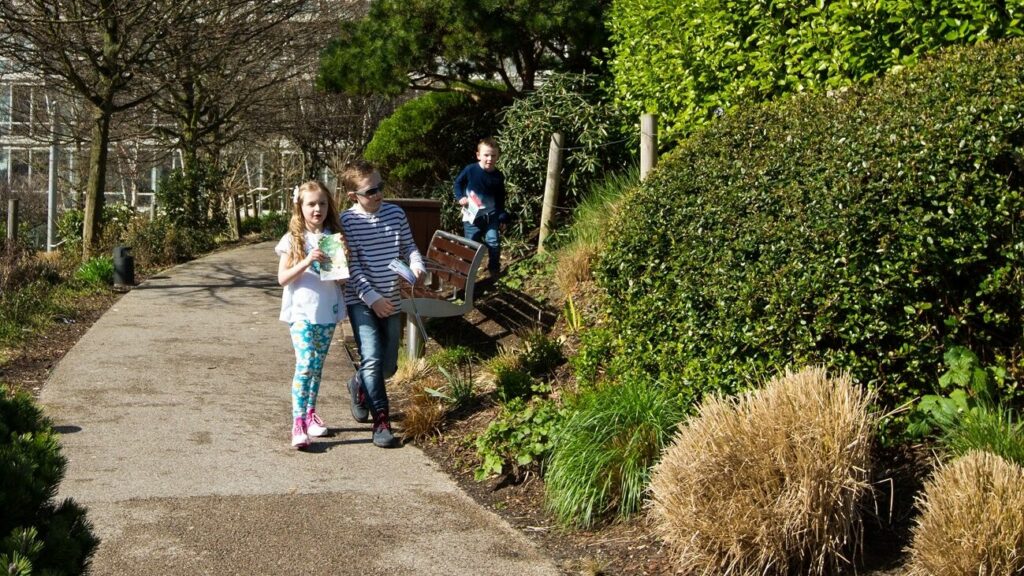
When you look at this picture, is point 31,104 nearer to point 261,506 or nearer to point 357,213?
point 357,213

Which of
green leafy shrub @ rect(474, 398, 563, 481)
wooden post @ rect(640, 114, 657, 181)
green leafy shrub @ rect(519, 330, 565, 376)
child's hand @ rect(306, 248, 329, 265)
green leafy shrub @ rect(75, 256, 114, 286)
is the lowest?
green leafy shrub @ rect(474, 398, 563, 481)

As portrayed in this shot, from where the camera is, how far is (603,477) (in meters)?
4.94

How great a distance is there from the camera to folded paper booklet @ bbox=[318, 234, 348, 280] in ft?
20.7

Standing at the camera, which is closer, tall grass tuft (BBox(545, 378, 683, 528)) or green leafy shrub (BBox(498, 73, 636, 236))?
tall grass tuft (BBox(545, 378, 683, 528))

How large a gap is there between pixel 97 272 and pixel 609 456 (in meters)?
9.59

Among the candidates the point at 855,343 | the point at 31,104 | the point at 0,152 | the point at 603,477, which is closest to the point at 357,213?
the point at 603,477

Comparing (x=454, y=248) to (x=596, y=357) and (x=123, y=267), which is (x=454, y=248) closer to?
(x=596, y=357)

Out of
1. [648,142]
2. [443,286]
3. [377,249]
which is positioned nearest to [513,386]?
[377,249]

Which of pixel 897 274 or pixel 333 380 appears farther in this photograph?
pixel 333 380

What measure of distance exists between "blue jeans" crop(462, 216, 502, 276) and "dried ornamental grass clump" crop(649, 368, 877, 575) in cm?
Result: 618

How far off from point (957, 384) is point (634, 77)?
621 centimetres

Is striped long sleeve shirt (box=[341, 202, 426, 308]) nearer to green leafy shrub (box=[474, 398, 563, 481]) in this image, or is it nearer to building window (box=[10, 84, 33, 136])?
green leafy shrub (box=[474, 398, 563, 481])

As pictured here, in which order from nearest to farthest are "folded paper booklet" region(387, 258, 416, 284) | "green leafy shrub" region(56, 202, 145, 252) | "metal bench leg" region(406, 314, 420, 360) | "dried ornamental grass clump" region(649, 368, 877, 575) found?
"dried ornamental grass clump" region(649, 368, 877, 575)
"folded paper booklet" region(387, 258, 416, 284)
"metal bench leg" region(406, 314, 420, 360)
"green leafy shrub" region(56, 202, 145, 252)

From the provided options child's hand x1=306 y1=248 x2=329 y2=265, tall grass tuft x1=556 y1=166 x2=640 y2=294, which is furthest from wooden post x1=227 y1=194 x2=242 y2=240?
child's hand x1=306 y1=248 x2=329 y2=265
